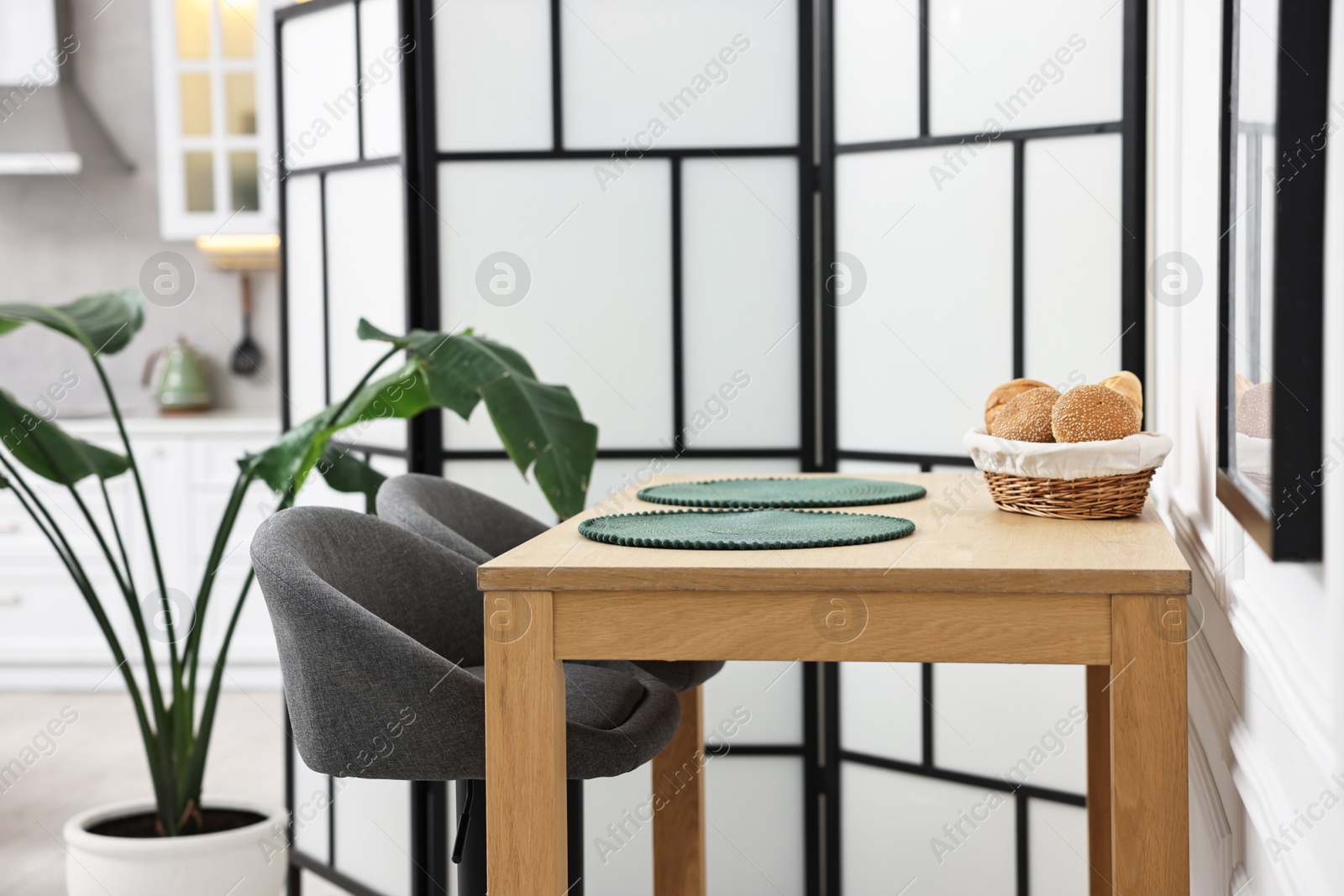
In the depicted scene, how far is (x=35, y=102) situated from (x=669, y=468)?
3.48 meters

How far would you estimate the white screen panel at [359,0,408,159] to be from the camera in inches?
102

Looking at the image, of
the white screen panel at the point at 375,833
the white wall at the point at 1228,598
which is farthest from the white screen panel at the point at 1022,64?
the white screen panel at the point at 375,833

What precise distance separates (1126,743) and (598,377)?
166cm

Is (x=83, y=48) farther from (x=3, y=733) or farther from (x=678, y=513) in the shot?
(x=678, y=513)

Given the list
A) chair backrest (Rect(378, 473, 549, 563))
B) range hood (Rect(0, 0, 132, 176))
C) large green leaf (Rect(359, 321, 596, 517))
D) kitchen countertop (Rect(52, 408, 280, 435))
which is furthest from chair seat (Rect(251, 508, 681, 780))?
range hood (Rect(0, 0, 132, 176))

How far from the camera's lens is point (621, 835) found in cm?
262

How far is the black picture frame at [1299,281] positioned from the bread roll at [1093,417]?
556mm

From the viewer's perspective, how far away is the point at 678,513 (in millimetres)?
1563

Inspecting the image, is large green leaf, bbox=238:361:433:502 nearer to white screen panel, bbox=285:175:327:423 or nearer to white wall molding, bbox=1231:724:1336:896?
white screen panel, bbox=285:175:327:423

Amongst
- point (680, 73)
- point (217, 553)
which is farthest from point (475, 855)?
point (680, 73)

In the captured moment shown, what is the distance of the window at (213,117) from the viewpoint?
436cm

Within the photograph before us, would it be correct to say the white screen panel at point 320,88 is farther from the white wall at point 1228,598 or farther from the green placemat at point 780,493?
the white wall at point 1228,598

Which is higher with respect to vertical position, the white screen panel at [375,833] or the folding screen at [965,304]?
the folding screen at [965,304]

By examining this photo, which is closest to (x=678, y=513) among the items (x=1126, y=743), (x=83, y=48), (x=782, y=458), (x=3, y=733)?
(x=1126, y=743)
